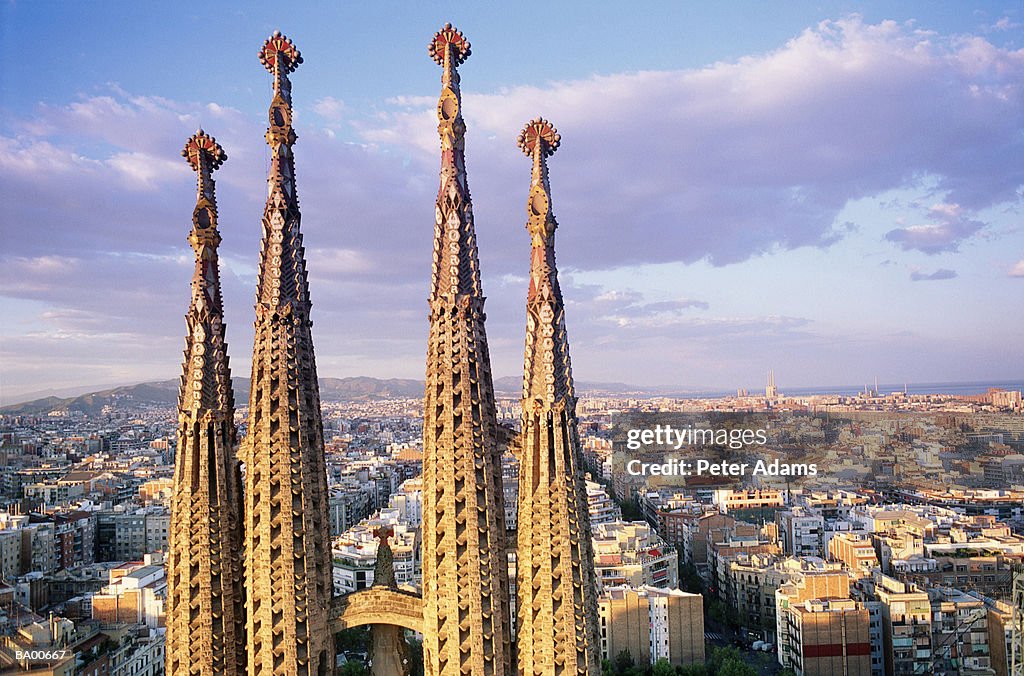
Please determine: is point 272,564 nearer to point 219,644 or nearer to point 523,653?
point 219,644

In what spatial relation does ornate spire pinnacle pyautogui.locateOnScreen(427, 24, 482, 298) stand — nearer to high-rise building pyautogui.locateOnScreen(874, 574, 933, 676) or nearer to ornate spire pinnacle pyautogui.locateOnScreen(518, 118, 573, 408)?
ornate spire pinnacle pyautogui.locateOnScreen(518, 118, 573, 408)

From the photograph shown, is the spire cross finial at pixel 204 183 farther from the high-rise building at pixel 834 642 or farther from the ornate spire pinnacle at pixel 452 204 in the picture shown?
the high-rise building at pixel 834 642

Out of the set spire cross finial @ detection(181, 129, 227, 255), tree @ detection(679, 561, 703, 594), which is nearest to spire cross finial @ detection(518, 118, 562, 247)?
spire cross finial @ detection(181, 129, 227, 255)

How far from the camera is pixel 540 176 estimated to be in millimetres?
7918

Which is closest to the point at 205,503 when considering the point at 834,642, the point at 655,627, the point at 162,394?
the point at 655,627

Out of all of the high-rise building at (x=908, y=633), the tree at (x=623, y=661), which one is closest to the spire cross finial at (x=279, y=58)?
the tree at (x=623, y=661)

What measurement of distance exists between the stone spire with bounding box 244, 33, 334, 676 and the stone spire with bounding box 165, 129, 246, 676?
531mm

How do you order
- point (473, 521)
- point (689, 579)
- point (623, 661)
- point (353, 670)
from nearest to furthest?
point (473, 521) < point (353, 670) < point (623, 661) < point (689, 579)

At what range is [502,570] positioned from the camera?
24.0 ft

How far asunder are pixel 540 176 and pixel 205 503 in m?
4.14

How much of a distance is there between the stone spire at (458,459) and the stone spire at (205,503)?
6.11ft

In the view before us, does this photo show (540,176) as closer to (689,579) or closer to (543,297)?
(543,297)

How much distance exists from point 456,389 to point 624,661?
22.4m

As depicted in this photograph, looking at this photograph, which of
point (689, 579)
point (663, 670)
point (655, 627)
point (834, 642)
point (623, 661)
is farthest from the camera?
point (689, 579)
